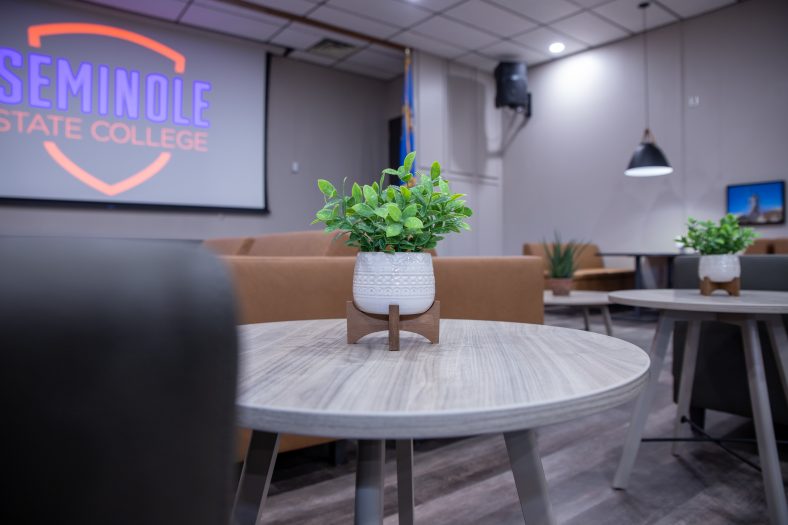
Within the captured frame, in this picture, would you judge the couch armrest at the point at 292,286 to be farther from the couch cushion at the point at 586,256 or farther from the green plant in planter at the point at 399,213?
the couch cushion at the point at 586,256

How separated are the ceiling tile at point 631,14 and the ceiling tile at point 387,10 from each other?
170 centimetres

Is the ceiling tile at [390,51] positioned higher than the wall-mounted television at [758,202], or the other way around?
the ceiling tile at [390,51]

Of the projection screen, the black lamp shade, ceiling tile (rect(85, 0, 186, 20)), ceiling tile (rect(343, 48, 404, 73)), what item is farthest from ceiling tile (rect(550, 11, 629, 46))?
ceiling tile (rect(85, 0, 186, 20))

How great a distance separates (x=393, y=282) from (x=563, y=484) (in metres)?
1.07

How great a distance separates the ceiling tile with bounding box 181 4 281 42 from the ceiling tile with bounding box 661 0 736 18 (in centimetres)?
381

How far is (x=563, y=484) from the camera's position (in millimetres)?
1544

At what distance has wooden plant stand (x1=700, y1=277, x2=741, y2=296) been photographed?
158 centimetres

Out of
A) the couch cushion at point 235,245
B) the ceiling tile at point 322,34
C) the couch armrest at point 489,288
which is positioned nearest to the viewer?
the couch armrest at point 489,288

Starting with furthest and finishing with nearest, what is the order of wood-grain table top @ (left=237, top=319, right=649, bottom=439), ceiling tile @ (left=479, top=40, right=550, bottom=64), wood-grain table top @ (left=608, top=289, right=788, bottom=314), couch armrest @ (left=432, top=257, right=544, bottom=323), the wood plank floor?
1. ceiling tile @ (left=479, top=40, right=550, bottom=64)
2. couch armrest @ (left=432, top=257, right=544, bottom=323)
3. the wood plank floor
4. wood-grain table top @ (left=608, top=289, right=788, bottom=314)
5. wood-grain table top @ (left=237, top=319, right=649, bottom=439)

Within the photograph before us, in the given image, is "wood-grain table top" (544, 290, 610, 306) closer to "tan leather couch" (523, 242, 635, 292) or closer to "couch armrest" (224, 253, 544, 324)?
"couch armrest" (224, 253, 544, 324)

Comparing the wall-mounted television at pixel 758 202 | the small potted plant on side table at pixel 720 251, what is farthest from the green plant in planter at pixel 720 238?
the wall-mounted television at pixel 758 202

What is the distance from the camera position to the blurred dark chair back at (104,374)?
0.22m

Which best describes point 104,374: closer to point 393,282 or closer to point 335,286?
point 393,282

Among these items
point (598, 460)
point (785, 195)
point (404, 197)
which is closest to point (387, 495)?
point (598, 460)
